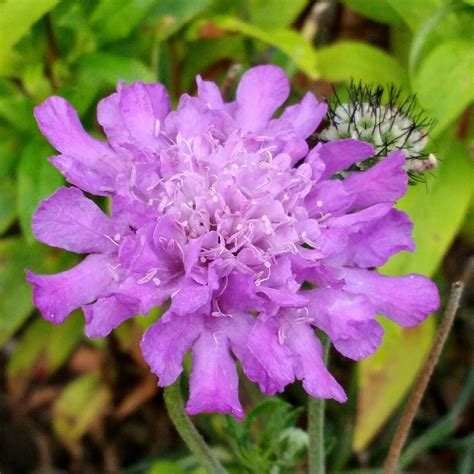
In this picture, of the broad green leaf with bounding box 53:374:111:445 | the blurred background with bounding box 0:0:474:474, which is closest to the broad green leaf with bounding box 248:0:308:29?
the blurred background with bounding box 0:0:474:474

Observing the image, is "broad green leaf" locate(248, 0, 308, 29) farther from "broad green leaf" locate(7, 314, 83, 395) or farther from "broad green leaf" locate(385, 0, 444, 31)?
"broad green leaf" locate(7, 314, 83, 395)

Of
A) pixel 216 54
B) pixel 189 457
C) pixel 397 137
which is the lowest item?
pixel 189 457

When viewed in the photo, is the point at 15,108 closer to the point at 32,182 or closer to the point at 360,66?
the point at 32,182

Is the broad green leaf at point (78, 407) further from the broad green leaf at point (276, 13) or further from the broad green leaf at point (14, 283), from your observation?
the broad green leaf at point (276, 13)

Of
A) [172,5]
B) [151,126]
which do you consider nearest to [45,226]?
[151,126]

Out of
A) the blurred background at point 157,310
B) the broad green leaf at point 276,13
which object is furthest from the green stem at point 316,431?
the broad green leaf at point 276,13

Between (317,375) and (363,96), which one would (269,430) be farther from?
(363,96)
